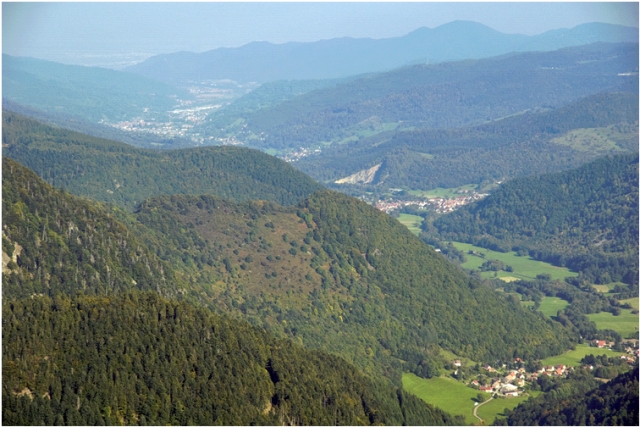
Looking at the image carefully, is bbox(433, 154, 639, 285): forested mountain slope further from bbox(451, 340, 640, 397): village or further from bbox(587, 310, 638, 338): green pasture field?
bbox(451, 340, 640, 397): village

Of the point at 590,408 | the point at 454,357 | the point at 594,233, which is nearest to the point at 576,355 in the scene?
the point at 454,357

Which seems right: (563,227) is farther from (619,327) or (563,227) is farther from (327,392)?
(327,392)

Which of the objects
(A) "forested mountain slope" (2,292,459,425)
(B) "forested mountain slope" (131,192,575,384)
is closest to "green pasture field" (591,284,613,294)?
(B) "forested mountain slope" (131,192,575,384)

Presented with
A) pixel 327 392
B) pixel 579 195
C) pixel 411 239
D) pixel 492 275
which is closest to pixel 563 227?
pixel 579 195

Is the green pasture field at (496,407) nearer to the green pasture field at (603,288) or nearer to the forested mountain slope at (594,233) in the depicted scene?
the green pasture field at (603,288)

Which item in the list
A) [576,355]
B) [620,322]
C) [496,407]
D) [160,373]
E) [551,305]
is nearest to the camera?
[160,373]

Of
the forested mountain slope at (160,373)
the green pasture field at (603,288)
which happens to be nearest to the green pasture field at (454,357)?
the forested mountain slope at (160,373)

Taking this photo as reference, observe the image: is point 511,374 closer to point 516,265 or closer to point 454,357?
point 454,357
